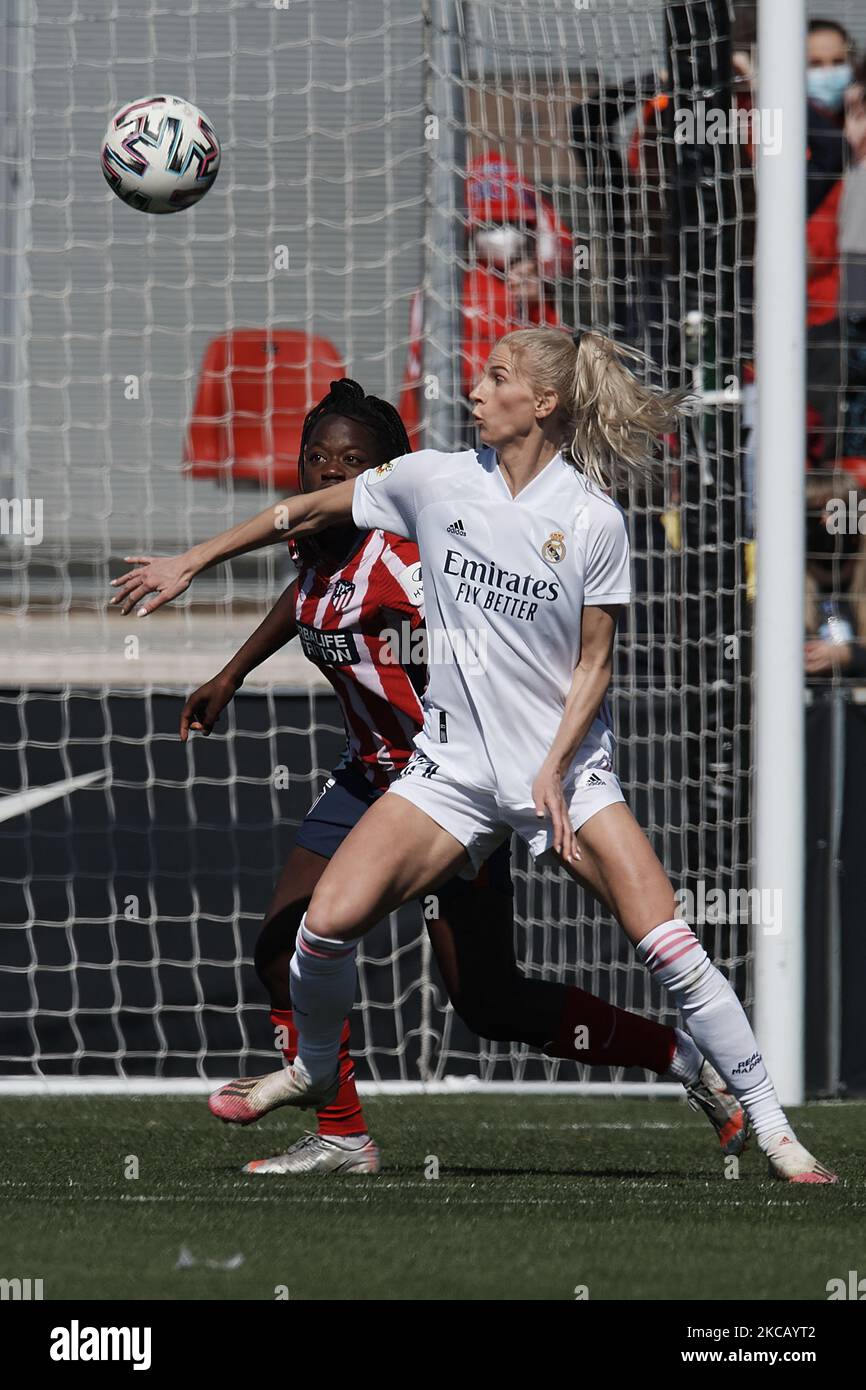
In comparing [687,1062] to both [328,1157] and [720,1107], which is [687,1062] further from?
[328,1157]

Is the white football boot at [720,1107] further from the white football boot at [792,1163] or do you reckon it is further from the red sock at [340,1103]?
the red sock at [340,1103]

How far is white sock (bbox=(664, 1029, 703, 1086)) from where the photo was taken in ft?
18.3

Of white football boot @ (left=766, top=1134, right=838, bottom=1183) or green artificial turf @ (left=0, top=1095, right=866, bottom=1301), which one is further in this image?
white football boot @ (left=766, top=1134, right=838, bottom=1183)

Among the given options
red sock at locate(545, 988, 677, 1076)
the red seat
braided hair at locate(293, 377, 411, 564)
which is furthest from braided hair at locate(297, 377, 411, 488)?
the red seat

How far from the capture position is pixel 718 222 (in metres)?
8.15

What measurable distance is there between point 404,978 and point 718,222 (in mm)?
3204

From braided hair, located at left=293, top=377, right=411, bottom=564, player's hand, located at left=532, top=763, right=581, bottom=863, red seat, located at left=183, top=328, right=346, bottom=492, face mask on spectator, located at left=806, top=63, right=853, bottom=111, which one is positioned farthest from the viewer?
red seat, located at left=183, top=328, right=346, bottom=492

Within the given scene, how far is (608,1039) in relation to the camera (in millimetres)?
5648

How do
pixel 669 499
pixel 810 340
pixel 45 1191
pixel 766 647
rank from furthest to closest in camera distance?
pixel 810 340
pixel 669 499
pixel 766 647
pixel 45 1191

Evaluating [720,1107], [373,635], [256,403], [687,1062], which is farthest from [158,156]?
[256,403]

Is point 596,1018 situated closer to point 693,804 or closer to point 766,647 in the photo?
point 766,647

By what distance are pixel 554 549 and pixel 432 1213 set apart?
157 cm

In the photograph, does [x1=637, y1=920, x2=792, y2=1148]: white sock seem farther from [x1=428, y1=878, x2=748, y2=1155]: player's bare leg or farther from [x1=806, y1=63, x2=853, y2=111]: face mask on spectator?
[x1=806, y1=63, x2=853, y2=111]: face mask on spectator

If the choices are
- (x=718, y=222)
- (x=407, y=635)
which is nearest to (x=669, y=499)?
(x=718, y=222)
